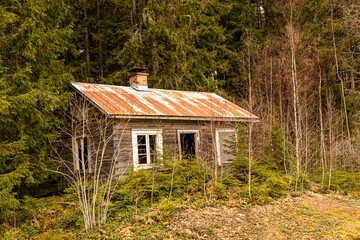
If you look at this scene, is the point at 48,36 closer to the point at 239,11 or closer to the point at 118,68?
the point at 118,68

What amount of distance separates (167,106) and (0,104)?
22.8ft

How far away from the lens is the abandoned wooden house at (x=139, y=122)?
11.5 m

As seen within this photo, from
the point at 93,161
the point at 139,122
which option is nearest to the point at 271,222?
the point at 139,122

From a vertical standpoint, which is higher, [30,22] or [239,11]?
[239,11]

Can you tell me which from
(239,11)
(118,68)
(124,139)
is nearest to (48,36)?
(124,139)

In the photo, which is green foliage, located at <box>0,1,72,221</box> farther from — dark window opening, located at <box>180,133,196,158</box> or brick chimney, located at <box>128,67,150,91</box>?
dark window opening, located at <box>180,133,196,158</box>

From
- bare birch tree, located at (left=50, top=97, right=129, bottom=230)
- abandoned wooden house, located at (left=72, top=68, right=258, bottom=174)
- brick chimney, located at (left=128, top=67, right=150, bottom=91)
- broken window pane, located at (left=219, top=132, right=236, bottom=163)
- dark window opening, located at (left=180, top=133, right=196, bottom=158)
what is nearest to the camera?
bare birch tree, located at (left=50, top=97, right=129, bottom=230)

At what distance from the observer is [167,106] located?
1391cm

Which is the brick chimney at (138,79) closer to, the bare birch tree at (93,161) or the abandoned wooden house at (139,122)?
the abandoned wooden house at (139,122)

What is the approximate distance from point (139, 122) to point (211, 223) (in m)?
5.65

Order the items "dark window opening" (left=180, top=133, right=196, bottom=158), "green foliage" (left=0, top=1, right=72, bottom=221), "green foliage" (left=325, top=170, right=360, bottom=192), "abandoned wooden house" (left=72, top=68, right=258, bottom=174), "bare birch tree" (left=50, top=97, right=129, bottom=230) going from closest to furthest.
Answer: "bare birch tree" (left=50, top=97, right=129, bottom=230)
"green foliage" (left=0, top=1, right=72, bottom=221)
"abandoned wooden house" (left=72, top=68, right=258, bottom=174)
"green foliage" (left=325, top=170, right=360, bottom=192)
"dark window opening" (left=180, top=133, right=196, bottom=158)

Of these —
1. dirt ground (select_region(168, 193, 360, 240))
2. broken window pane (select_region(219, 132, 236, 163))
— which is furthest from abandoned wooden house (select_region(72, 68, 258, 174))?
dirt ground (select_region(168, 193, 360, 240))

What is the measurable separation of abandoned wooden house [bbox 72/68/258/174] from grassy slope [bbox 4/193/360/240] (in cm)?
212

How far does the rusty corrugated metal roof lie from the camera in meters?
11.7
